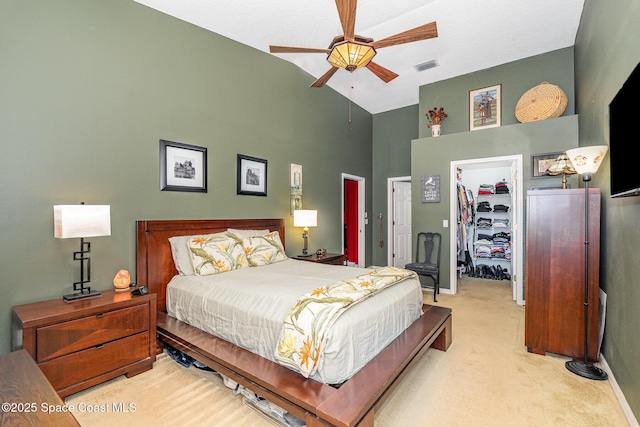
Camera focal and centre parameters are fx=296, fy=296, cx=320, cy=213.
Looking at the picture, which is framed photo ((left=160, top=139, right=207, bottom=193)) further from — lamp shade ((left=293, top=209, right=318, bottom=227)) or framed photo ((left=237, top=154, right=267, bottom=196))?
lamp shade ((left=293, top=209, right=318, bottom=227))

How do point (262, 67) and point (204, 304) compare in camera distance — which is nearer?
point (204, 304)

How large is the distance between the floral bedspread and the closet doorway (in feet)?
10.6

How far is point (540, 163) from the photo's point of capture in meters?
Result: 4.07

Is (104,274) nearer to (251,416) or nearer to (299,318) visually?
(251,416)

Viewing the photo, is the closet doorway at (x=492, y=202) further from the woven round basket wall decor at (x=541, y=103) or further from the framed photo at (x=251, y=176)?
the framed photo at (x=251, y=176)

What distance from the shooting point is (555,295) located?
103 inches

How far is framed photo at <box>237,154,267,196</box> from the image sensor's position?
3.77 m

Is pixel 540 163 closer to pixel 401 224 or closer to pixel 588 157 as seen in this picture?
pixel 588 157

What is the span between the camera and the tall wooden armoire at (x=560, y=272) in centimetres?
249

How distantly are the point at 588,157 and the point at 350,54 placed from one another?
207 centimetres

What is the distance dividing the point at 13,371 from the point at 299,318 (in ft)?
4.29

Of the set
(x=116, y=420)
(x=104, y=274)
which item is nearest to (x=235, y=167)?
(x=104, y=274)

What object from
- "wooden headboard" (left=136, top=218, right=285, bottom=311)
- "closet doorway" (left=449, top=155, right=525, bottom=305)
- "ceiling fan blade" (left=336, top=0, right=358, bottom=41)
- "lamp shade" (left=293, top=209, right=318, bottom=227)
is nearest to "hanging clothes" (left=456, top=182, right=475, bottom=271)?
"closet doorway" (left=449, top=155, right=525, bottom=305)

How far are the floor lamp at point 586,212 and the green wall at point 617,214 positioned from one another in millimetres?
131
